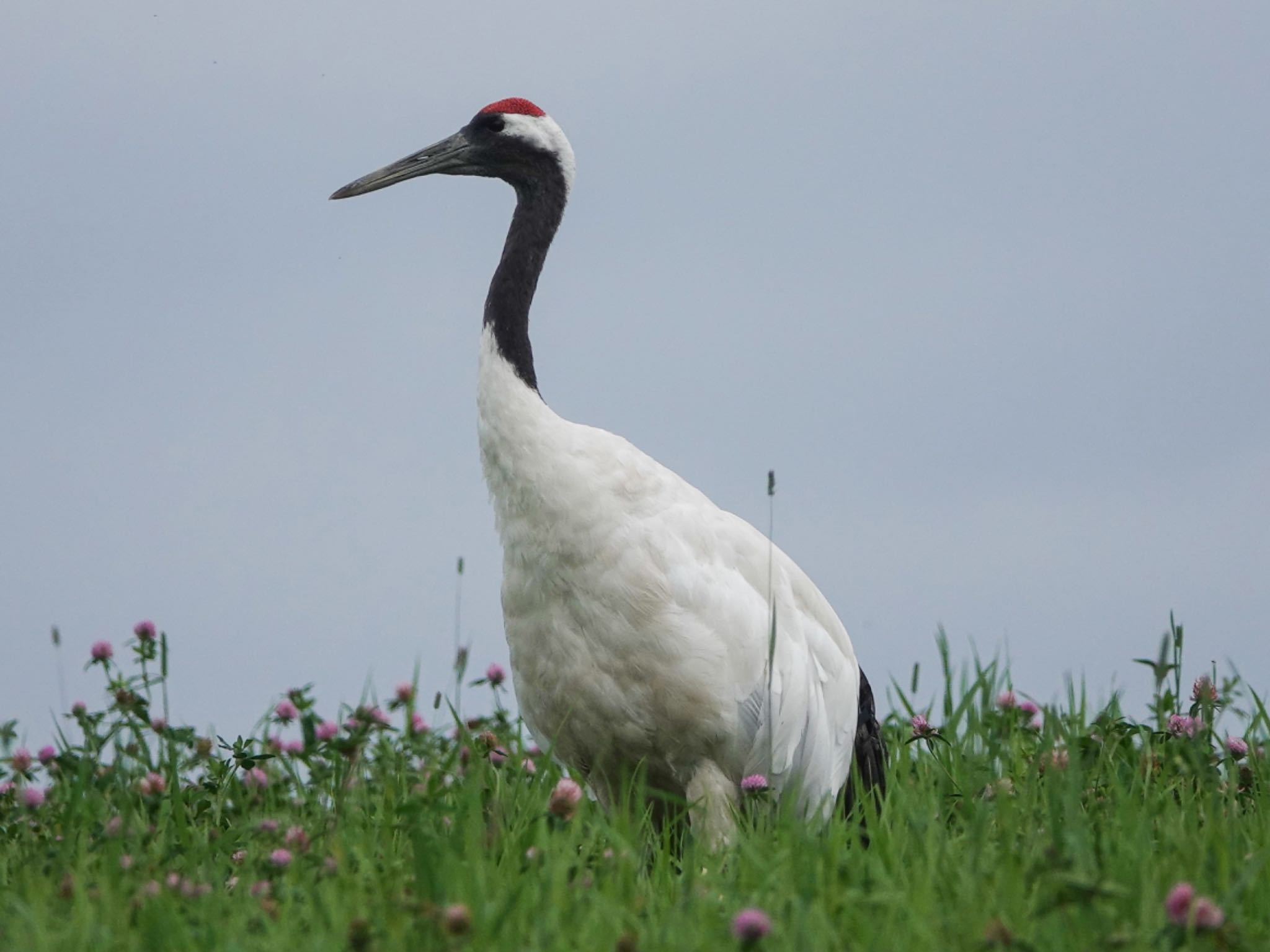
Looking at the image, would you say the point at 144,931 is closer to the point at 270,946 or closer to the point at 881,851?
the point at 270,946

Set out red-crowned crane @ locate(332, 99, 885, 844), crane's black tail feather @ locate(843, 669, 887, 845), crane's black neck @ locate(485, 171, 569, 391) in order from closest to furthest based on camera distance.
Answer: red-crowned crane @ locate(332, 99, 885, 844) → crane's black neck @ locate(485, 171, 569, 391) → crane's black tail feather @ locate(843, 669, 887, 845)

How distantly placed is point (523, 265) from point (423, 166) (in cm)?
115

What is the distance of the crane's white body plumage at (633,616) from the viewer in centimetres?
502

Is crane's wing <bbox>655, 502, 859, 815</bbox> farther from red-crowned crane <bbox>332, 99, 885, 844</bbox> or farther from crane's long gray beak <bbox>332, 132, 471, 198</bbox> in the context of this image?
crane's long gray beak <bbox>332, 132, 471, 198</bbox>

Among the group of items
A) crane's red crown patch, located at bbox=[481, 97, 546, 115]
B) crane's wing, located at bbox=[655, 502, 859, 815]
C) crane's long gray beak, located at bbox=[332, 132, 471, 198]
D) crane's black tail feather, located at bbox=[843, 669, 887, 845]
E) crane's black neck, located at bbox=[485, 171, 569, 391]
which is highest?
crane's red crown patch, located at bbox=[481, 97, 546, 115]

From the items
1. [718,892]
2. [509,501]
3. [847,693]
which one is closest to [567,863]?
[718,892]

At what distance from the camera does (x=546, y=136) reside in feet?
19.9

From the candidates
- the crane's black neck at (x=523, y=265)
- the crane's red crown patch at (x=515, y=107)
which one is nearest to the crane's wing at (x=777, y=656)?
the crane's black neck at (x=523, y=265)

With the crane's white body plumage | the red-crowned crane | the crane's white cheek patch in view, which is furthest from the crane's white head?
the crane's white body plumage

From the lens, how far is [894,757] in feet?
19.8

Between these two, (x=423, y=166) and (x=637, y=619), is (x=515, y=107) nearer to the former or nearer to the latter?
(x=423, y=166)

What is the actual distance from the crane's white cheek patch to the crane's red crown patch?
60 mm

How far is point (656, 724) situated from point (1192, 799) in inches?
71.3

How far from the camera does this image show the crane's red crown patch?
6.23 metres
